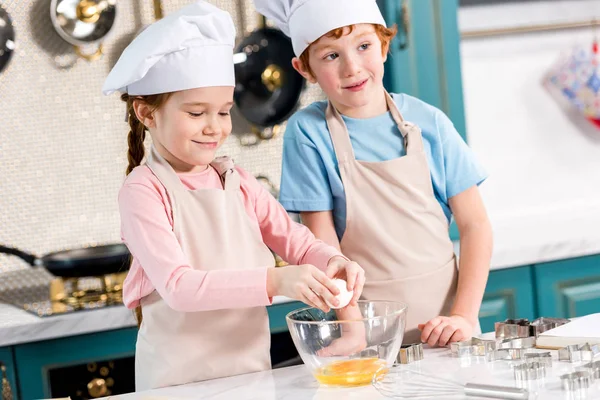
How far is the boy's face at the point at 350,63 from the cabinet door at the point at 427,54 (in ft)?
2.98

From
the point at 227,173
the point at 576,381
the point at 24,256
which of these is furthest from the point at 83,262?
the point at 576,381

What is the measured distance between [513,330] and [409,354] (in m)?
0.17

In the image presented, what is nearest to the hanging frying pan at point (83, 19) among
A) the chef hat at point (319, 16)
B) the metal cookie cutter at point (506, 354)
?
the chef hat at point (319, 16)

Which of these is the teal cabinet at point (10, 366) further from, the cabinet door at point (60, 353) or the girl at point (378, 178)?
the girl at point (378, 178)

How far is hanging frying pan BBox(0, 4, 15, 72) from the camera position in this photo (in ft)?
7.55

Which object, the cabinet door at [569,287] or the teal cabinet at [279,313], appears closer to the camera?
the teal cabinet at [279,313]

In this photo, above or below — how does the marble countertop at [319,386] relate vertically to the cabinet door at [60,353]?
above

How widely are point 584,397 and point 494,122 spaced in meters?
2.01

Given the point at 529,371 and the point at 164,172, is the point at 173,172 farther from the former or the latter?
the point at 529,371

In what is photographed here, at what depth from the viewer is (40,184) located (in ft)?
7.89

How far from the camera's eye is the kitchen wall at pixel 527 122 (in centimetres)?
285

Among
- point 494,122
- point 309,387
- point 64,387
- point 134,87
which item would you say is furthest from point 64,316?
point 494,122

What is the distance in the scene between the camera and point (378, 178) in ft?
4.96

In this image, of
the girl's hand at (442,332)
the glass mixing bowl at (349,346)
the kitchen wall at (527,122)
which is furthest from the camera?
the kitchen wall at (527,122)
